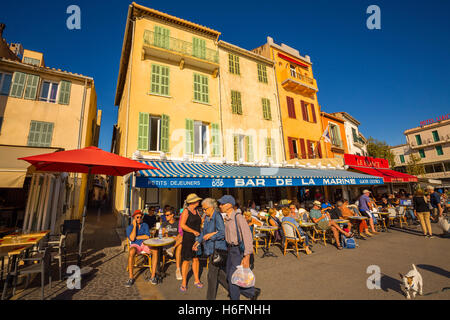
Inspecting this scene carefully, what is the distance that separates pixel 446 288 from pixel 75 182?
14.6 meters

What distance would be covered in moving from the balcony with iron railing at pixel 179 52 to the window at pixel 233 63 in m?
1.31

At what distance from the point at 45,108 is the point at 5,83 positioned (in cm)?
209

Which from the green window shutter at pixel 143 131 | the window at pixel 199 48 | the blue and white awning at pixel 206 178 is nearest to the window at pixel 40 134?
the green window shutter at pixel 143 131

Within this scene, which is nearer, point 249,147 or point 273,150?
point 249,147

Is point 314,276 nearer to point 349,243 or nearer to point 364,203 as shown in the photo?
point 349,243

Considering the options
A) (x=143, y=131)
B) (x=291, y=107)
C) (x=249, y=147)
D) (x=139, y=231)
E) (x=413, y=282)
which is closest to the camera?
(x=413, y=282)

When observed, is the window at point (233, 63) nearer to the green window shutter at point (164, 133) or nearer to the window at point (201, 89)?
the window at point (201, 89)

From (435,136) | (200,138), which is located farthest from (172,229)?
(435,136)

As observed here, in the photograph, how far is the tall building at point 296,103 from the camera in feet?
49.6

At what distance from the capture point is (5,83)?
10.4 m

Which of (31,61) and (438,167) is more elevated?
(31,61)

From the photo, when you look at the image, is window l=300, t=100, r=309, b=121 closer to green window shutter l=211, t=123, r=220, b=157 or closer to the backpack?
green window shutter l=211, t=123, r=220, b=157

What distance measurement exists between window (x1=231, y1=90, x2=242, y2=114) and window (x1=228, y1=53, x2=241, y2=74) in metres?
1.68

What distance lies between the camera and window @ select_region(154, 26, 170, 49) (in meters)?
11.1
